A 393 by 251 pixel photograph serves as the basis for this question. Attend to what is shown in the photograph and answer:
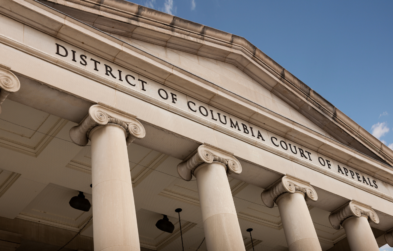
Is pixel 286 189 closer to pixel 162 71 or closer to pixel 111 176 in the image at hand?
pixel 162 71

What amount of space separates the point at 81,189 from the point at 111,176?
7.41 m

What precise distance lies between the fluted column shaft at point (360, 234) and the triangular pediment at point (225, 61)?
18.3 ft

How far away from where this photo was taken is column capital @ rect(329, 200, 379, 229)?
2552 centimetres

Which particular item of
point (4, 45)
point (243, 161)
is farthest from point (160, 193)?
point (4, 45)

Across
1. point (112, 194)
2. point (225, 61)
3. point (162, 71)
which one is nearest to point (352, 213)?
point (225, 61)

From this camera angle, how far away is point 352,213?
2538 centimetres

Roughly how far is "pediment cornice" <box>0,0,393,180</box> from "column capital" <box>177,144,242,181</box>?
2.64 m

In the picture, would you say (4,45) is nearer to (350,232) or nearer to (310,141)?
(310,141)

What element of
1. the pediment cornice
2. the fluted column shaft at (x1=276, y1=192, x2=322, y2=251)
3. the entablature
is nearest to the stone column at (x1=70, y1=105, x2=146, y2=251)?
the entablature

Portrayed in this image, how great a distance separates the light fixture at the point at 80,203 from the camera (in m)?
22.3

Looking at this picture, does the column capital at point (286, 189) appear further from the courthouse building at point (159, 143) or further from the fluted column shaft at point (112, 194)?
the fluted column shaft at point (112, 194)

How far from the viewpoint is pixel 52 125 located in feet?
65.5

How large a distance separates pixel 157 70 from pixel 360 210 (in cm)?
1314

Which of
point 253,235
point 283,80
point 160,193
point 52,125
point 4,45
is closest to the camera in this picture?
point 4,45
